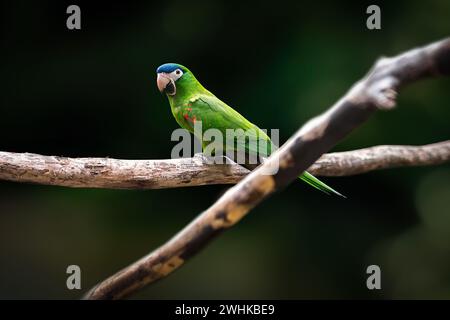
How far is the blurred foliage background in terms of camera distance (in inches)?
99.7

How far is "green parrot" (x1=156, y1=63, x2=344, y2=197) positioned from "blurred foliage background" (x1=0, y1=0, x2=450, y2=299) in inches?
28.5

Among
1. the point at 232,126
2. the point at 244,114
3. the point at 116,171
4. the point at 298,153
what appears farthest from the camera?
the point at 244,114

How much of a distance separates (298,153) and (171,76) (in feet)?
2.96

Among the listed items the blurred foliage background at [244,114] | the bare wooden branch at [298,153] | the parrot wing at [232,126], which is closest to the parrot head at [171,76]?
the parrot wing at [232,126]

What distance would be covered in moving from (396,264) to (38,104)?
2023mm

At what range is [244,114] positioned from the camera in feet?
8.65

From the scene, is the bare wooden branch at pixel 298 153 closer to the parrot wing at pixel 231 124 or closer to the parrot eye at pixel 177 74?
the parrot wing at pixel 231 124

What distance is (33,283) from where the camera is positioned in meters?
2.54

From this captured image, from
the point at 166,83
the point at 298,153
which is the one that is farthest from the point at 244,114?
the point at 298,153

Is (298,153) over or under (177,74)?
under

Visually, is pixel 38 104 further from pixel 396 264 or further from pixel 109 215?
pixel 396 264

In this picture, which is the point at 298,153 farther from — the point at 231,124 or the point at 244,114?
the point at 244,114

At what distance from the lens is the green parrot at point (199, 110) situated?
1.76 m

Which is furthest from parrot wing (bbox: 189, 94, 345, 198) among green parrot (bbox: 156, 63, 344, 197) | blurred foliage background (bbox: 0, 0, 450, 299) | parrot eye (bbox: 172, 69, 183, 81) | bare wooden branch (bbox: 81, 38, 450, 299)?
blurred foliage background (bbox: 0, 0, 450, 299)
